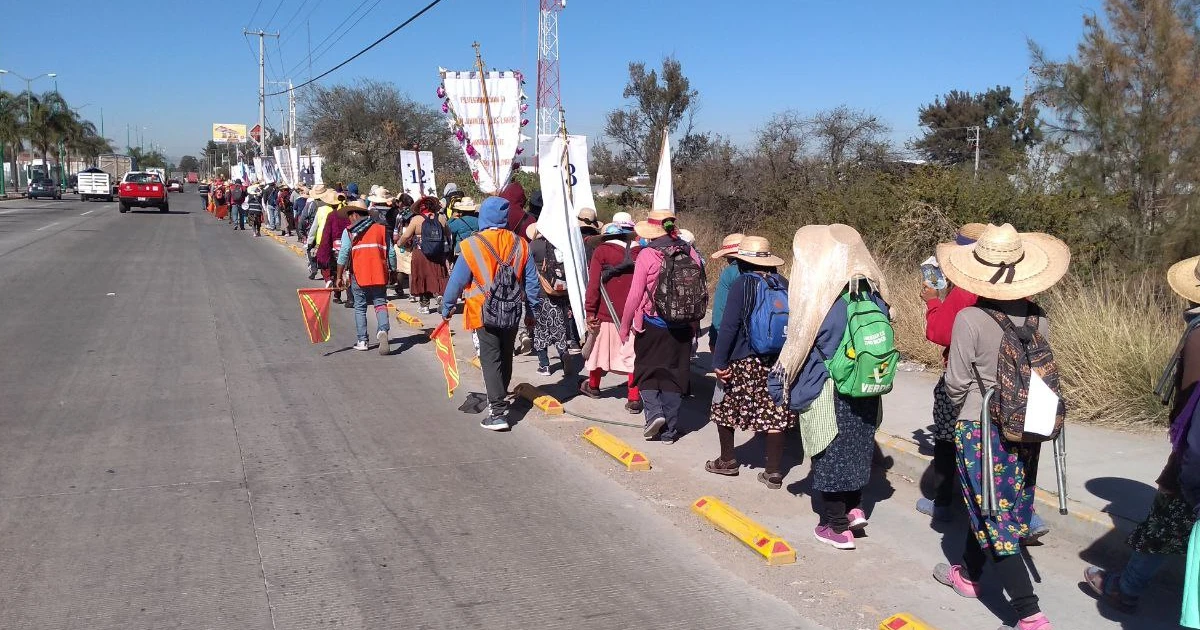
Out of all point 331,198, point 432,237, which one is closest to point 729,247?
point 432,237

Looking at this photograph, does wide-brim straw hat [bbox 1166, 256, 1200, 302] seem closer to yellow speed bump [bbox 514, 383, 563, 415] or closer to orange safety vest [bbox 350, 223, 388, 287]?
yellow speed bump [bbox 514, 383, 563, 415]

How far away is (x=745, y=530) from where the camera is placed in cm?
524

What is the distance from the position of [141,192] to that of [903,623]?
47889mm

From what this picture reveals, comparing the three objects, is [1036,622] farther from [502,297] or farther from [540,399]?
[540,399]

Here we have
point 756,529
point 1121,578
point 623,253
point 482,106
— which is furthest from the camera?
point 482,106

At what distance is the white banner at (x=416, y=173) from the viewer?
21219 mm

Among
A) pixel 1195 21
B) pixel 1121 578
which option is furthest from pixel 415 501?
pixel 1195 21

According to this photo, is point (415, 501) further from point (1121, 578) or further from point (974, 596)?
point (1121, 578)

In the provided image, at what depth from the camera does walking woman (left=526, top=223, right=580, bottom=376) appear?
880cm

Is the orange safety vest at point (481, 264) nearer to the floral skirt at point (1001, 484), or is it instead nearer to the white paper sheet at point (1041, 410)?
the floral skirt at point (1001, 484)

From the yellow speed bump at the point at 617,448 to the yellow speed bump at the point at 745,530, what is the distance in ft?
2.66

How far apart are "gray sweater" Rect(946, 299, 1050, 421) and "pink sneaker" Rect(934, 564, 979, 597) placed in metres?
0.98

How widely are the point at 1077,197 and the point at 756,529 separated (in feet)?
25.9

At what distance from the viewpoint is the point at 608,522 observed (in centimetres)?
550
